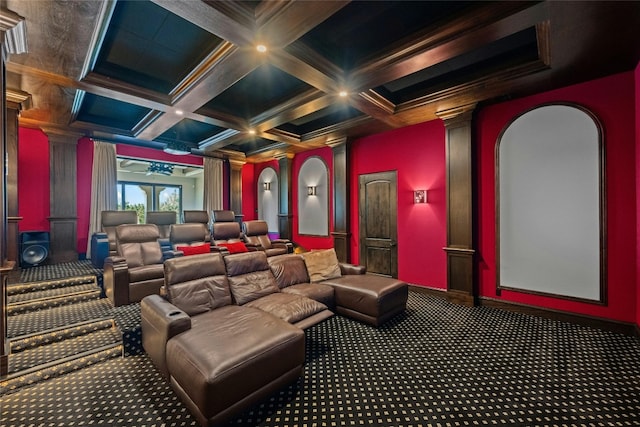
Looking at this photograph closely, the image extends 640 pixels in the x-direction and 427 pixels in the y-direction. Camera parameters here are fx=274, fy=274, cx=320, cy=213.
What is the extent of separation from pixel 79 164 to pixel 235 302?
17.8 ft

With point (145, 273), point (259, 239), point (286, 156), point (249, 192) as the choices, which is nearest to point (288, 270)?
point (145, 273)

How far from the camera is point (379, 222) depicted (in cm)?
529

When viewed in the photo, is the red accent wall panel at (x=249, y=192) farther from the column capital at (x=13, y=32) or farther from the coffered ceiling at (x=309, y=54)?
the column capital at (x=13, y=32)

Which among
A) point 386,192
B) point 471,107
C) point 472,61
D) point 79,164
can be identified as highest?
point 472,61

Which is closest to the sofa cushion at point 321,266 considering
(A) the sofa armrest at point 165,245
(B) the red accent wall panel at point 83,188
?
(A) the sofa armrest at point 165,245

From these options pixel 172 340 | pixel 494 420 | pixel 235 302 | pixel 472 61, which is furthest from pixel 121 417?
pixel 472 61

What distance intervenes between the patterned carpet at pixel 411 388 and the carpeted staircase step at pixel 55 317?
939 mm

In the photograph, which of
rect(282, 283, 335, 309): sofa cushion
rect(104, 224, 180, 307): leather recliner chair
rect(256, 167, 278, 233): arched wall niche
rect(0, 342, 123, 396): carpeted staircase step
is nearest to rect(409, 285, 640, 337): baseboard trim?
rect(282, 283, 335, 309): sofa cushion

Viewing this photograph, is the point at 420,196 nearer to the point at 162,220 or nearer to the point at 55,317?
the point at 55,317

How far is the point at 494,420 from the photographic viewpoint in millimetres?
1811

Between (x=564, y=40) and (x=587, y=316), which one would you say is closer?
(x=564, y=40)

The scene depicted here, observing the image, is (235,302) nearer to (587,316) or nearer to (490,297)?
(490,297)

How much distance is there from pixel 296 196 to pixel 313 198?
69 cm

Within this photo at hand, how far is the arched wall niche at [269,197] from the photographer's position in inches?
311
